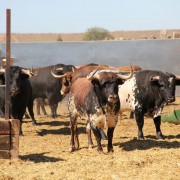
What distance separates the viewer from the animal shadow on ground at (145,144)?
11.3 m

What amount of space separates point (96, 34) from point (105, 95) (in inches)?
2297

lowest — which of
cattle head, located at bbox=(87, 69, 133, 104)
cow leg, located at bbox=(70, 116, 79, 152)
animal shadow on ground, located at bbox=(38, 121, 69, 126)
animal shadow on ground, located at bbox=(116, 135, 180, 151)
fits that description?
animal shadow on ground, located at bbox=(38, 121, 69, 126)

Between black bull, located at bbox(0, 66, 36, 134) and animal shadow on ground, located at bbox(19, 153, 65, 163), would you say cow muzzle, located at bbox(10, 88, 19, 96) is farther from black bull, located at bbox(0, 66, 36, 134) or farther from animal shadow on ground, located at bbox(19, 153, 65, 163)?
A: animal shadow on ground, located at bbox(19, 153, 65, 163)

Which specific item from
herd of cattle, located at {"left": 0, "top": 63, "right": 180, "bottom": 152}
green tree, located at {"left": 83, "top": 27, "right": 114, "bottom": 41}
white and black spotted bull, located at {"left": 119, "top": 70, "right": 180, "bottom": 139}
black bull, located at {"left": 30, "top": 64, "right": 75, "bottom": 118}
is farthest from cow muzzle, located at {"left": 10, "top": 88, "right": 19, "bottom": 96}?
green tree, located at {"left": 83, "top": 27, "right": 114, "bottom": 41}

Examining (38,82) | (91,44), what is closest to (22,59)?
(91,44)

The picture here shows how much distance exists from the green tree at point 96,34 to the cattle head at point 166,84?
175 ft

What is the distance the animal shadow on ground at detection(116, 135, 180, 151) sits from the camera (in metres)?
11.3

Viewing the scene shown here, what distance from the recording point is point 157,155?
32.1ft

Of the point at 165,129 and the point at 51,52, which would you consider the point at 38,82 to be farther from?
the point at 51,52

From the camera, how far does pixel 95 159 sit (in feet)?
31.5

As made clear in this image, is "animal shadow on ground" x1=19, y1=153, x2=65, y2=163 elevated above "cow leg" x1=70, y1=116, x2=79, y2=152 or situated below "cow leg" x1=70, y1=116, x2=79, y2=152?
below

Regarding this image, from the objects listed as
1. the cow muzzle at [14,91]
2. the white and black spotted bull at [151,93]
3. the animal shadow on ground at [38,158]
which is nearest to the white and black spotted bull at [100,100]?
the animal shadow on ground at [38,158]

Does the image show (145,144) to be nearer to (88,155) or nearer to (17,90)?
(88,155)

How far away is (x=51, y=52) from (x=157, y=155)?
17.8 m
